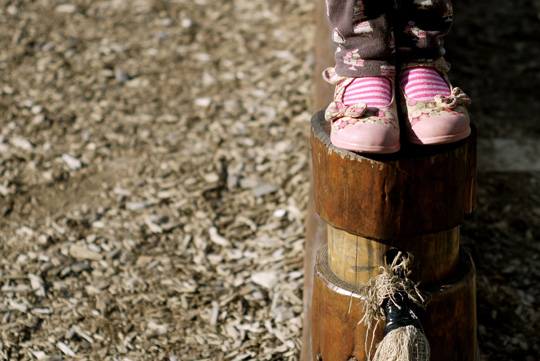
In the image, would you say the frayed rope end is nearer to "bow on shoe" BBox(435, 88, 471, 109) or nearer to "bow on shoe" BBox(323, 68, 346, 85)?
"bow on shoe" BBox(435, 88, 471, 109)

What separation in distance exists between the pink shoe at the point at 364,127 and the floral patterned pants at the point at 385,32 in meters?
0.09

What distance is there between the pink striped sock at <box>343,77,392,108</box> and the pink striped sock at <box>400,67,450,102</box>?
0.18 feet

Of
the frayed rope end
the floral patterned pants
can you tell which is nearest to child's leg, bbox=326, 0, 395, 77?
the floral patterned pants

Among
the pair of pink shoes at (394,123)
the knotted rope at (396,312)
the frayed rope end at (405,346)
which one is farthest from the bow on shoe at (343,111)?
the frayed rope end at (405,346)

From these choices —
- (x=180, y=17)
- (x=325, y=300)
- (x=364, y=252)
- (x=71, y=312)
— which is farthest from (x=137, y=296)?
(x=180, y=17)

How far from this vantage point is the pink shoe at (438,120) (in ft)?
6.06

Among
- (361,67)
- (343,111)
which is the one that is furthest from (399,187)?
(361,67)

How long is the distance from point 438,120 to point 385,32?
0.31 meters

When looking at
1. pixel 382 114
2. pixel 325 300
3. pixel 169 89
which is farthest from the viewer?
pixel 169 89

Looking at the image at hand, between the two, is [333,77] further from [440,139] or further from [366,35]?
[440,139]

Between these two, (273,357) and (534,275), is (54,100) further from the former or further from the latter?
(534,275)

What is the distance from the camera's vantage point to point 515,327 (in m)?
2.88

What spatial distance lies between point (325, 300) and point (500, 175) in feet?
6.46

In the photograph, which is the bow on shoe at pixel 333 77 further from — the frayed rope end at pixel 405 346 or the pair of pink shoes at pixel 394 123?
the frayed rope end at pixel 405 346
